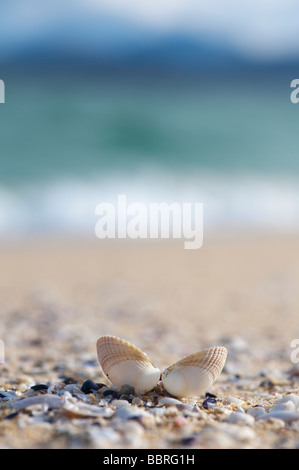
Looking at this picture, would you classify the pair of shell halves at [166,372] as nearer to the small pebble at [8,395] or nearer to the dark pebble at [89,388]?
the dark pebble at [89,388]

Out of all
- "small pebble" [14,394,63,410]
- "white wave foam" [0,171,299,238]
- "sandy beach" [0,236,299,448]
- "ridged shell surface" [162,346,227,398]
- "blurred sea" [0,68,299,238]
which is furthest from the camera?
"blurred sea" [0,68,299,238]

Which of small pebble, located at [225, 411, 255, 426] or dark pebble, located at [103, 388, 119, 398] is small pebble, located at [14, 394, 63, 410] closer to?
dark pebble, located at [103, 388, 119, 398]

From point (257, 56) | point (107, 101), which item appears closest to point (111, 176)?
point (107, 101)

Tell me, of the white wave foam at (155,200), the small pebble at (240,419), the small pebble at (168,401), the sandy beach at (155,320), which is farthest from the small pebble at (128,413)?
the white wave foam at (155,200)

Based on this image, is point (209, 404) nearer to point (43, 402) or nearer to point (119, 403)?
point (119, 403)

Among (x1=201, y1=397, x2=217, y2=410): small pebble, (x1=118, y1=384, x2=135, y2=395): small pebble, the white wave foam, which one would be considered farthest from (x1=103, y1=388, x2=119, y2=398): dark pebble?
the white wave foam

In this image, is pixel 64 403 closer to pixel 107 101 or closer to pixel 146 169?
pixel 146 169
